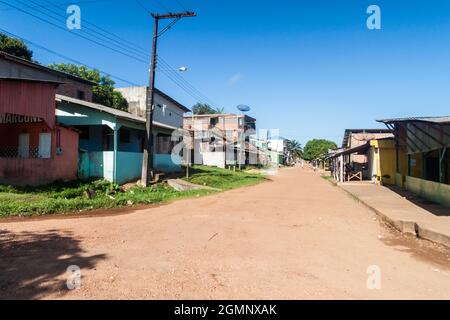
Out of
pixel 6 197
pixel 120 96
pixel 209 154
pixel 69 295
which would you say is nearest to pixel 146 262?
pixel 69 295

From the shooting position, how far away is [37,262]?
220 inches

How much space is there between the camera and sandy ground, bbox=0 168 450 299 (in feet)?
14.7

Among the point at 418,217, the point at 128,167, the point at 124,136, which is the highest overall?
the point at 124,136

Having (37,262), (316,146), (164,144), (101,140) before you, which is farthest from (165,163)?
(316,146)

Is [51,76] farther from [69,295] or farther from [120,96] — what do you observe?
[69,295]

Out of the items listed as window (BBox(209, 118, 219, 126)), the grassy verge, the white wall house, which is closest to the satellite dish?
window (BBox(209, 118, 219, 126))

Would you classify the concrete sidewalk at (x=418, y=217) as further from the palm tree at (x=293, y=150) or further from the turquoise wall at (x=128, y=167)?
the palm tree at (x=293, y=150)

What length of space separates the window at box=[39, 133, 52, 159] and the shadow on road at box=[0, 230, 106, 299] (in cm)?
797

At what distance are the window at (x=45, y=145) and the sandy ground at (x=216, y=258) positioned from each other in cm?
642

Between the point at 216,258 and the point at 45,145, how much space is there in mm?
12494

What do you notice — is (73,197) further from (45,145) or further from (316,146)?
(316,146)

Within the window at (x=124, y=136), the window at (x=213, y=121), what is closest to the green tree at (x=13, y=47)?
the window at (x=124, y=136)

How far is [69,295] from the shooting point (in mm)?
4207

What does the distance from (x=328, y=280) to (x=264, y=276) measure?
3.11 ft
